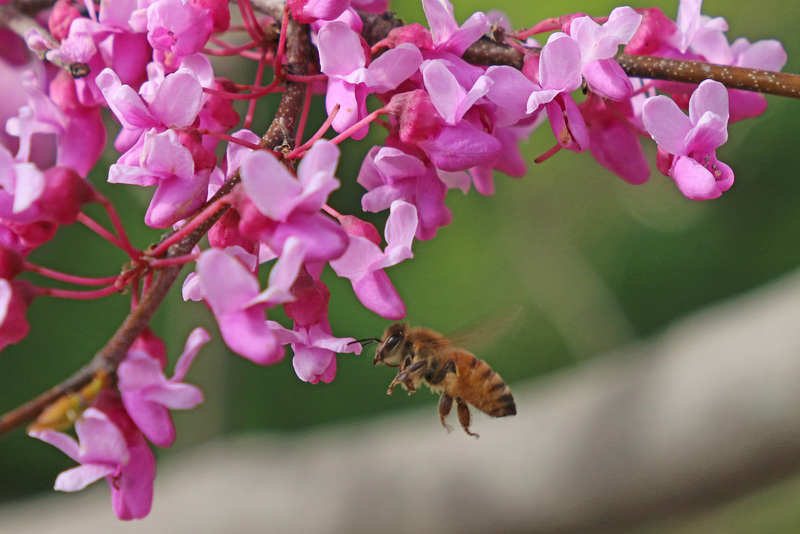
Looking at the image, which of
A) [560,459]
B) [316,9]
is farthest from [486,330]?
[560,459]

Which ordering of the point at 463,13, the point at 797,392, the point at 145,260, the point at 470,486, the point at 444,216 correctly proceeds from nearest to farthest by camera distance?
the point at 145,260 < the point at 444,216 < the point at 797,392 < the point at 470,486 < the point at 463,13

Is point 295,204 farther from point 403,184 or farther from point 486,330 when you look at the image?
point 486,330

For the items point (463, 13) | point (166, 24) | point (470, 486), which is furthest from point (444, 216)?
point (463, 13)

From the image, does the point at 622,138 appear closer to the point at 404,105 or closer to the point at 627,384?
the point at 404,105

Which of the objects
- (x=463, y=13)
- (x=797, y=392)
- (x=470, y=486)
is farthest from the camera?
(x=463, y=13)

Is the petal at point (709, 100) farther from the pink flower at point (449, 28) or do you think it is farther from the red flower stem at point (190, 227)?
the red flower stem at point (190, 227)
